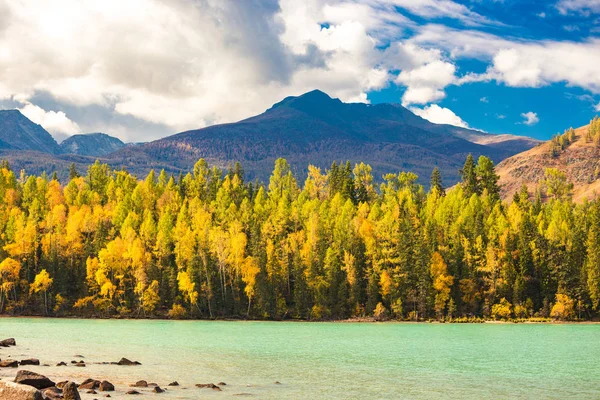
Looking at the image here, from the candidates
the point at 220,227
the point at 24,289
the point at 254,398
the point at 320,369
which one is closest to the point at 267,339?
the point at 320,369

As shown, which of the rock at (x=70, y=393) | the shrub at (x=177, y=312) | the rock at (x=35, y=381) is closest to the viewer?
the rock at (x=70, y=393)

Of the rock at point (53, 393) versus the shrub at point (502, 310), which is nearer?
the rock at point (53, 393)

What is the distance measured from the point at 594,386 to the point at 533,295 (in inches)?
3160

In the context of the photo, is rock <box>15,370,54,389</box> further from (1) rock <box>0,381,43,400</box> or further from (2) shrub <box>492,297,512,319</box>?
(2) shrub <box>492,297,512,319</box>

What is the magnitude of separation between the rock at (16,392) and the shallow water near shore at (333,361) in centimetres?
743

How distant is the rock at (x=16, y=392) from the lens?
78.3ft

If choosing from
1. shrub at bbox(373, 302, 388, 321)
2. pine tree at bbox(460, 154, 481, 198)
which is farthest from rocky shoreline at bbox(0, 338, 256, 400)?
pine tree at bbox(460, 154, 481, 198)

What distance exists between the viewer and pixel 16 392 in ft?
78.9

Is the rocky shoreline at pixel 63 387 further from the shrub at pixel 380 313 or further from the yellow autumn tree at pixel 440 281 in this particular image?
the yellow autumn tree at pixel 440 281

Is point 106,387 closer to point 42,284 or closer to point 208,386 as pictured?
point 208,386

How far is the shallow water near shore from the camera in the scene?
3684 centimetres

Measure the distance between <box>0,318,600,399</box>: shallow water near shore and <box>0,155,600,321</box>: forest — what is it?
99.7 feet

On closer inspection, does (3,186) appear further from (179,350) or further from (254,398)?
(254,398)

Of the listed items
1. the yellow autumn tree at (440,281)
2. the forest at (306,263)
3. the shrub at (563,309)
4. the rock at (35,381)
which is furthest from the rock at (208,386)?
the shrub at (563,309)
